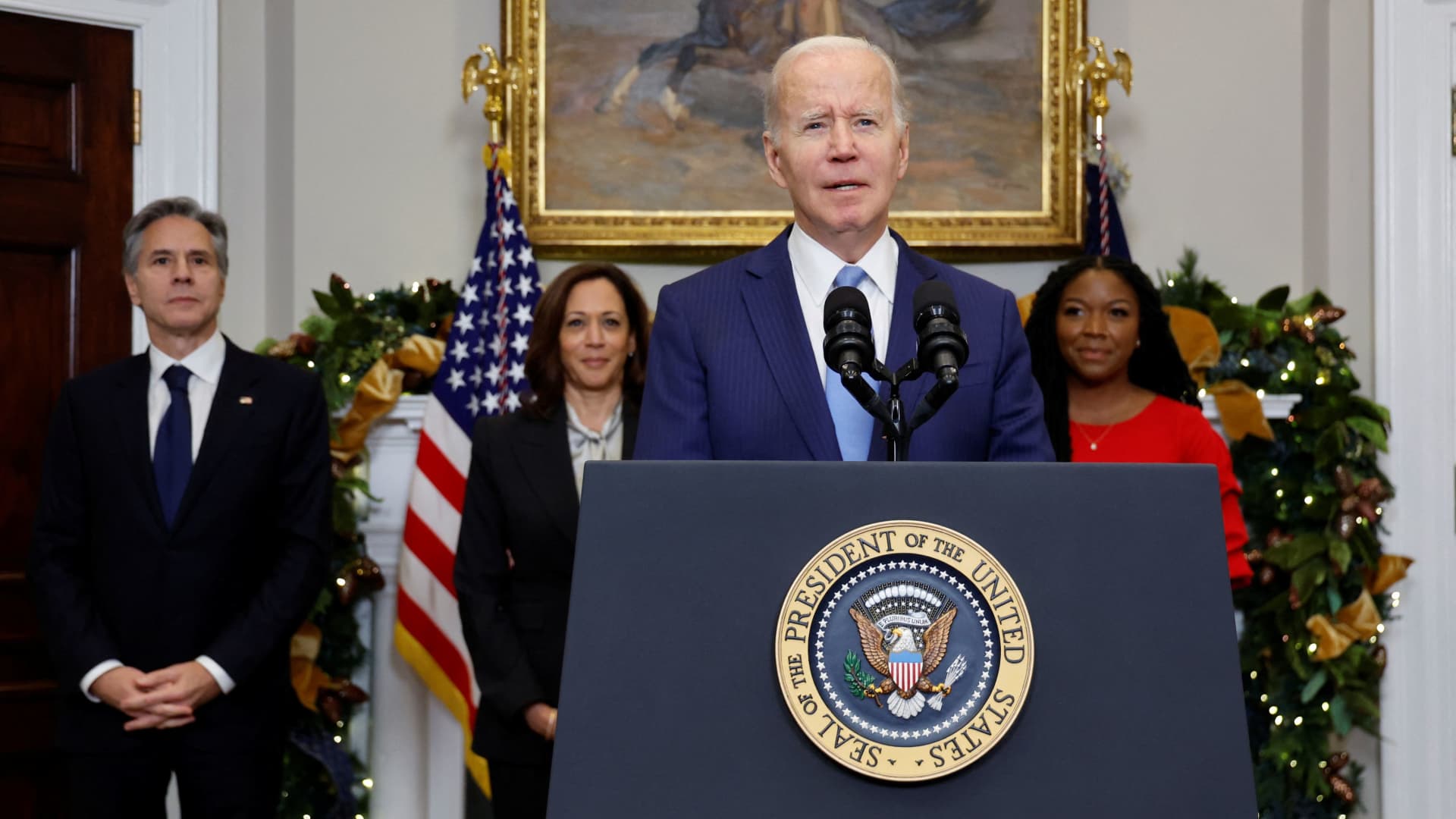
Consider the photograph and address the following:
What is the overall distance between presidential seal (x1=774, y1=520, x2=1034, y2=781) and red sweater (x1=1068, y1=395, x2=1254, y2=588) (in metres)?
2.37

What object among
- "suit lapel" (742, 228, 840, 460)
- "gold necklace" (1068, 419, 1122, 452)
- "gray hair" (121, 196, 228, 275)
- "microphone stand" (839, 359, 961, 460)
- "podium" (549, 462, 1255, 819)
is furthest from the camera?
"gold necklace" (1068, 419, 1122, 452)

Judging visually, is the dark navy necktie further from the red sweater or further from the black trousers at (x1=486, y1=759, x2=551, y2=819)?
the red sweater

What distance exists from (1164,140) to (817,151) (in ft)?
11.8

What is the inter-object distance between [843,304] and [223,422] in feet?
7.54

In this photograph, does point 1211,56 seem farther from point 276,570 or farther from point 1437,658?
point 276,570

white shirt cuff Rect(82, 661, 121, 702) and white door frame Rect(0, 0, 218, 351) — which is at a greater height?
white door frame Rect(0, 0, 218, 351)

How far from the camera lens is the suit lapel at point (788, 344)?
1697mm

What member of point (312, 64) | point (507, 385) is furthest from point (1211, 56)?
point (312, 64)

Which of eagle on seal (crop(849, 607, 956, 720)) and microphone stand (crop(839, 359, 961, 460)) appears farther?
microphone stand (crop(839, 359, 961, 460))

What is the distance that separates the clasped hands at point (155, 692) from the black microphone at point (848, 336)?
2.21 metres

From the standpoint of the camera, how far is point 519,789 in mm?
3223

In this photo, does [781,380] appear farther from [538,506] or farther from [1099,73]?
[1099,73]

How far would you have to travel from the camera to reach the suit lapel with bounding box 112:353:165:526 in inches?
129

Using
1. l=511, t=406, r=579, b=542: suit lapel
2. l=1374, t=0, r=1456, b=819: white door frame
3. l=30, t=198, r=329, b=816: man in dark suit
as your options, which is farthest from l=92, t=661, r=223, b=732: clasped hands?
l=1374, t=0, r=1456, b=819: white door frame
